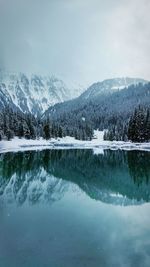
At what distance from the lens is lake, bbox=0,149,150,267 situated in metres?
20.3

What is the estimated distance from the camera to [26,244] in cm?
2223

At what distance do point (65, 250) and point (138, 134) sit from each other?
110m

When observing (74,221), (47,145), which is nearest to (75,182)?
(74,221)

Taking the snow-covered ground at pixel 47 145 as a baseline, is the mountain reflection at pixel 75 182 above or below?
below

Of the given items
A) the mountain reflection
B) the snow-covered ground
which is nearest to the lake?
the mountain reflection

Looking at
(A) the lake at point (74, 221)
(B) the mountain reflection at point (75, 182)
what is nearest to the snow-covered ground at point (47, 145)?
(B) the mountain reflection at point (75, 182)

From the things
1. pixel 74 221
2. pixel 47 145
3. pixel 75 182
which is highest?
pixel 47 145

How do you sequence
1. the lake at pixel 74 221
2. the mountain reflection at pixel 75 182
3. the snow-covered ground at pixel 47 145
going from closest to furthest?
the lake at pixel 74 221, the mountain reflection at pixel 75 182, the snow-covered ground at pixel 47 145

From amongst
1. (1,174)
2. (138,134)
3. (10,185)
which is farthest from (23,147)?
(10,185)

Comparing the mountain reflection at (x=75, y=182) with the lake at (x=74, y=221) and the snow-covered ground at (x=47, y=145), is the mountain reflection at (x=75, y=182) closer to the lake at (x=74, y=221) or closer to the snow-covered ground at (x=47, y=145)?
the lake at (x=74, y=221)

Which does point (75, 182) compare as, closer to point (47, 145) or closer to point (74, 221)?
point (74, 221)

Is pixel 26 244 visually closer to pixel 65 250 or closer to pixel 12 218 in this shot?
pixel 65 250

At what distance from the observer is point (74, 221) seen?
28656 millimetres

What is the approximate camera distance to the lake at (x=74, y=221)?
20258 millimetres
